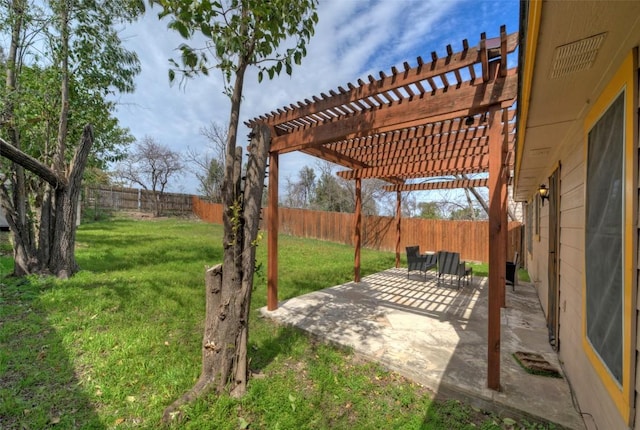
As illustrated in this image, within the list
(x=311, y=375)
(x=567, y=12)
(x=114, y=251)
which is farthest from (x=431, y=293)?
(x=114, y=251)

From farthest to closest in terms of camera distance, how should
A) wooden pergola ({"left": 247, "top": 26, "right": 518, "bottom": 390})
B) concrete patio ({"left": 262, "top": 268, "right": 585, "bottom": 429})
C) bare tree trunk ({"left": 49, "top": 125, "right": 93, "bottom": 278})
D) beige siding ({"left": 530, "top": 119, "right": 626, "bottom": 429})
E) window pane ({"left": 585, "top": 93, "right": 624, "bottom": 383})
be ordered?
bare tree trunk ({"left": 49, "top": 125, "right": 93, "bottom": 278})
wooden pergola ({"left": 247, "top": 26, "right": 518, "bottom": 390})
concrete patio ({"left": 262, "top": 268, "right": 585, "bottom": 429})
beige siding ({"left": 530, "top": 119, "right": 626, "bottom": 429})
window pane ({"left": 585, "top": 93, "right": 624, "bottom": 383})

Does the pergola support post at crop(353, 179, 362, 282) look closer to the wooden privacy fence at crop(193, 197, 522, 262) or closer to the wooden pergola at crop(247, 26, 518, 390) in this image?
the wooden pergola at crop(247, 26, 518, 390)

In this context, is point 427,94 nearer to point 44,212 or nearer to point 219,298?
point 219,298

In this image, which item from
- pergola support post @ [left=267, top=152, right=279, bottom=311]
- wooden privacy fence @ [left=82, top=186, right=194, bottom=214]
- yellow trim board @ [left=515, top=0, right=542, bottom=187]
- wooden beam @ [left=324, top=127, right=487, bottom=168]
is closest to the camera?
yellow trim board @ [left=515, top=0, right=542, bottom=187]

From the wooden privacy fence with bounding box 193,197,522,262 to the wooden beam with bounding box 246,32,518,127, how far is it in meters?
7.40

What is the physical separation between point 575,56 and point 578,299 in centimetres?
176

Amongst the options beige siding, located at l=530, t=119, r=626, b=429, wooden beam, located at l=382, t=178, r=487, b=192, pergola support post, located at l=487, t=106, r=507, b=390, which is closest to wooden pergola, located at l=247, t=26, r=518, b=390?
pergola support post, located at l=487, t=106, r=507, b=390

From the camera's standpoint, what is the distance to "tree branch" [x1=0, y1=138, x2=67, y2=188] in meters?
3.85

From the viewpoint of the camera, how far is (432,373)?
2494mm

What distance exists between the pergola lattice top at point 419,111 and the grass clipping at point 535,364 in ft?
7.76

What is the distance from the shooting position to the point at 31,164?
4.18 m

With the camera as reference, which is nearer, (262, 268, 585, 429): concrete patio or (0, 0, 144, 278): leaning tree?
(262, 268, 585, 429): concrete patio

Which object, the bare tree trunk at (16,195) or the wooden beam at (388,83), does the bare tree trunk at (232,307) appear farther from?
the bare tree trunk at (16,195)

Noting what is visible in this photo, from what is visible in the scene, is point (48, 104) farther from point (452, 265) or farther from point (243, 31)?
point (452, 265)
